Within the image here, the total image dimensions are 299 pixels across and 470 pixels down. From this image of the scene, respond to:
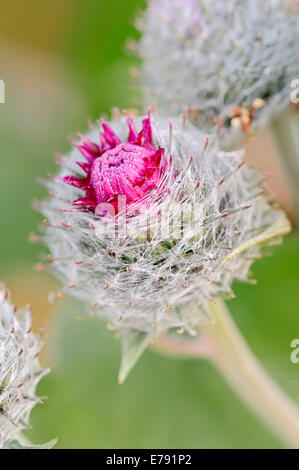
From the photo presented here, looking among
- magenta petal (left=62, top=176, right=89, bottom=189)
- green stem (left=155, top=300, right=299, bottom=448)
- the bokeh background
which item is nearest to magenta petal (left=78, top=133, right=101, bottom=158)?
magenta petal (left=62, top=176, right=89, bottom=189)

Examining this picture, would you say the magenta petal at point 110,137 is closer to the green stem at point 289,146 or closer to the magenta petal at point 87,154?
the magenta petal at point 87,154

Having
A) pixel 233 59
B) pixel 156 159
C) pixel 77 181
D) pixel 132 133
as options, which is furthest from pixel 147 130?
pixel 233 59

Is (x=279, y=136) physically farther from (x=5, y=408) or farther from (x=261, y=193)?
(x=5, y=408)

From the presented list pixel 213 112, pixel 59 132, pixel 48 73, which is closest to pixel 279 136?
pixel 213 112

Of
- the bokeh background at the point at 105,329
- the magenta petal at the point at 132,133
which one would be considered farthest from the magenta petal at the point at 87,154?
the bokeh background at the point at 105,329

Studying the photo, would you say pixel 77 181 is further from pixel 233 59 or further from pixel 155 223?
pixel 233 59

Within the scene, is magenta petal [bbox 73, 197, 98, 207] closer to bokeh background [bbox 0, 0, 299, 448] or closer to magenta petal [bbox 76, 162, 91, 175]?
magenta petal [bbox 76, 162, 91, 175]
